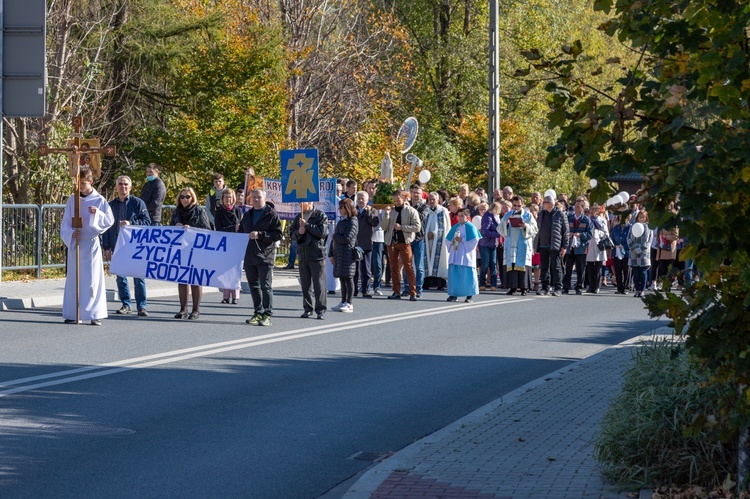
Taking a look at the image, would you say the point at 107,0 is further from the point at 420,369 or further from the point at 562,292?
the point at 420,369

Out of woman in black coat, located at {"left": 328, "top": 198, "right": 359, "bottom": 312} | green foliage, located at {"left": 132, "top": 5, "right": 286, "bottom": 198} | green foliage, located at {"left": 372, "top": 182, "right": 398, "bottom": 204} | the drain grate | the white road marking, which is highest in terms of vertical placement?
green foliage, located at {"left": 132, "top": 5, "right": 286, "bottom": 198}

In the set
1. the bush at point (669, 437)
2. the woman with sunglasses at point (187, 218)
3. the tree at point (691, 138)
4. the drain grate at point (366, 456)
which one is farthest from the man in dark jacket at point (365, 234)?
the tree at point (691, 138)

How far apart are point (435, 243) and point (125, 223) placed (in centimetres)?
843

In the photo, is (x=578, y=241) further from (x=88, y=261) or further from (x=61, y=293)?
(x=88, y=261)

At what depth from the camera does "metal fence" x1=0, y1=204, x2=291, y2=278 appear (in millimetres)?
21219

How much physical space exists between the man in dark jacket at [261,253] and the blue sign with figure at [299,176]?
2.08m

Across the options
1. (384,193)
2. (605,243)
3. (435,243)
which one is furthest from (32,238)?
(605,243)

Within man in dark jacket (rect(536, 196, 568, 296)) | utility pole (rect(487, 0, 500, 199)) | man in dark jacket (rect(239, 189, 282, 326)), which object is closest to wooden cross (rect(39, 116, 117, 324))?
man in dark jacket (rect(239, 189, 282, 326))

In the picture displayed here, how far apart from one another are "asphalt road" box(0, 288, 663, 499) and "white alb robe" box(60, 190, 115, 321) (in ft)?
1.02

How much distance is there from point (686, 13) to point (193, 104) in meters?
26.0

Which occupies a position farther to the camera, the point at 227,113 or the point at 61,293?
the point at 227,113

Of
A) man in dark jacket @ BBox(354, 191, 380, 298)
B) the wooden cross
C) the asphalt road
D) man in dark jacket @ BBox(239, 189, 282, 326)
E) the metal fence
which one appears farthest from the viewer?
man in dark jacket @ BBox(354, 191, 380, 298)

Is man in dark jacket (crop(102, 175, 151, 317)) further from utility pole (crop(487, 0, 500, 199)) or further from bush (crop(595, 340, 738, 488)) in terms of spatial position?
utility pole (crop(487, 0, 500, 199))

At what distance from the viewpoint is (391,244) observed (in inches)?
864
